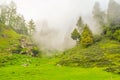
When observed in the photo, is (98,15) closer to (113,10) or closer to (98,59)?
(113,10)

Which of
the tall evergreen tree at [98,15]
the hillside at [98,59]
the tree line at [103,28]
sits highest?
the tall evergreen tree at [98,15]

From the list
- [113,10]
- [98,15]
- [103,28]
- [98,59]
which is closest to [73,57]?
[98,59]

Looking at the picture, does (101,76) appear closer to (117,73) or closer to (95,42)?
(117,73)

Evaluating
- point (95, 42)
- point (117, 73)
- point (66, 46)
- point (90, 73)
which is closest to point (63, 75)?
point (90, 73)

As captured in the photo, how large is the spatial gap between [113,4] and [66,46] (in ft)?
143

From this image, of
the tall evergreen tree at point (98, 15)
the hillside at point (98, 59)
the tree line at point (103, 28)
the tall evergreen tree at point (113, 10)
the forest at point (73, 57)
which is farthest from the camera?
the tall evergreen tree at point (98, 15)

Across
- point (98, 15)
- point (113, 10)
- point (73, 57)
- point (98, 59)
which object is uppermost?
point (98, 15)

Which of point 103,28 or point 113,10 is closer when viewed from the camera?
point 103,28

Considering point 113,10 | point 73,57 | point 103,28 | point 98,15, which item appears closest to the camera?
point 73,57

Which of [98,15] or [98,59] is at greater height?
[98,15]

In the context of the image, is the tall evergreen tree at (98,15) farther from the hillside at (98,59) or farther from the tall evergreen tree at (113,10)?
the hillside at (98,59)

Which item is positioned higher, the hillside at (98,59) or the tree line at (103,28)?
the tree line at (103,28)

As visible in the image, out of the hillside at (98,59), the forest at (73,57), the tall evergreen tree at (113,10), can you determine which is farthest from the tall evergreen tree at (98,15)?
the hillside at (98,59)

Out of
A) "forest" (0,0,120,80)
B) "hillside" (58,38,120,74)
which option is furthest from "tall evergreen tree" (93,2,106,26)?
"hillside" (58,38,120,74)
